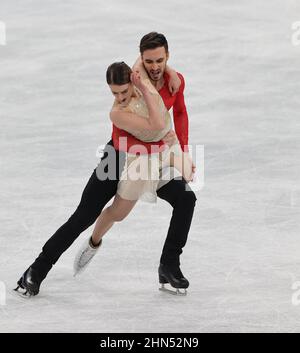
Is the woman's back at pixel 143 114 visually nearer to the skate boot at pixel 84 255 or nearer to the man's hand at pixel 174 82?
the man's hand at pixel 174 82

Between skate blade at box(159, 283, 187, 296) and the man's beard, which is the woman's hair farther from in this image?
skate blade at box(159, 283, 187, 296)

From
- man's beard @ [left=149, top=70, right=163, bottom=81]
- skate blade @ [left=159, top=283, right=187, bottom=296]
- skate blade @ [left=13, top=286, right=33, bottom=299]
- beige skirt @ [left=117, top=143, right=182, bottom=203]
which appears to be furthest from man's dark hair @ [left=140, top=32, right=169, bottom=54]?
skate blade @ [left=13, top=286, right=33, bottom=299]

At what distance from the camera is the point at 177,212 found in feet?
23.4

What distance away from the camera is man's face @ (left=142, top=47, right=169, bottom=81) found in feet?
22.5

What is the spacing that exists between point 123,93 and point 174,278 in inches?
49.0

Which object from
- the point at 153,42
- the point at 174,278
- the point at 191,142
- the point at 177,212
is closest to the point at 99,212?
the point at 177,212

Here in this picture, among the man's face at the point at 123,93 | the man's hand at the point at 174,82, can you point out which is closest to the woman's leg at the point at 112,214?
the man's face at the point at 123,93

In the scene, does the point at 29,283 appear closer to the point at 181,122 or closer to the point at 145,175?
the point at 145,175

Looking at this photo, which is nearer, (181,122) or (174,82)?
(174,82)

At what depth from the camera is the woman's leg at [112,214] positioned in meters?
7.16

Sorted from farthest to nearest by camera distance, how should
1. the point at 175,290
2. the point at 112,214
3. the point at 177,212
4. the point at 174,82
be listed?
1. the point at 175,290
2. the point at 112,214
3. the point at 177,212
4. the point at 174,82

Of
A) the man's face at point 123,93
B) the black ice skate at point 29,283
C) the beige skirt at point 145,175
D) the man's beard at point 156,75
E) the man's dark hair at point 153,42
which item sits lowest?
the black ice skate at point 29,283

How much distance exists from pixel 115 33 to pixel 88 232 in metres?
6.25

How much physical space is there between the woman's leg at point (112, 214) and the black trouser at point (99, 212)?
0.25 ft
